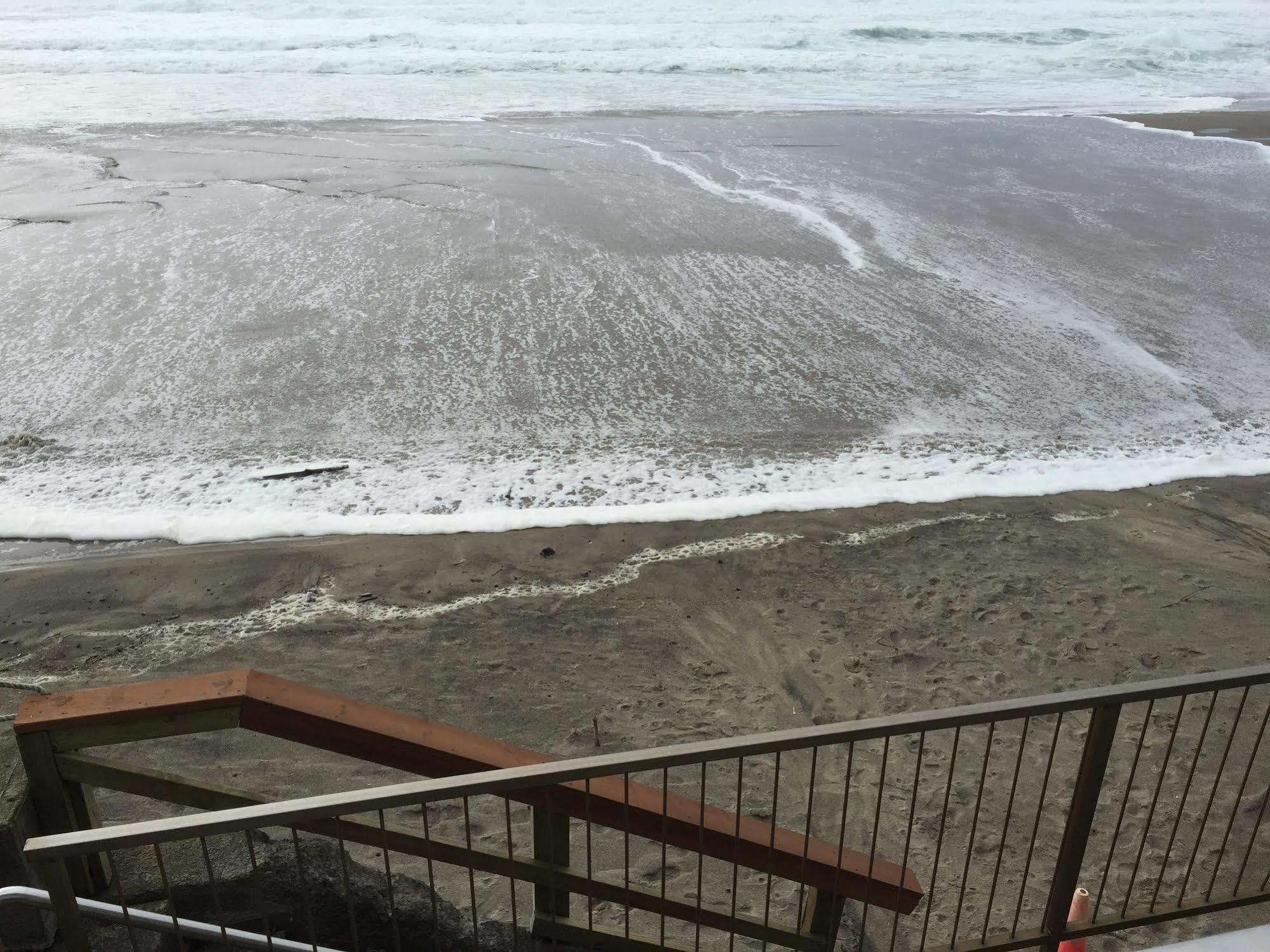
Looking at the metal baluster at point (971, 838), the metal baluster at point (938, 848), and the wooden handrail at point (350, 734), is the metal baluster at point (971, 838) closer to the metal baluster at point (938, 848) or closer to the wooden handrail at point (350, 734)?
the metal baluster at point (938, 848)

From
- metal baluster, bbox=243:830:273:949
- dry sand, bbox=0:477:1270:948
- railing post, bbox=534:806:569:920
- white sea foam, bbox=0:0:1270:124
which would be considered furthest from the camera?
white sea foam, bbox=0:0:1270:124

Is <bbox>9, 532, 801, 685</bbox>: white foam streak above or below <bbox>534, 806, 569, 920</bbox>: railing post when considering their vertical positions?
below

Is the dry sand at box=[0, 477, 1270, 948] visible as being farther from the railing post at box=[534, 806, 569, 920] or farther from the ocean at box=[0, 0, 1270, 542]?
the railing post at box=[534, 806, 569, 920]

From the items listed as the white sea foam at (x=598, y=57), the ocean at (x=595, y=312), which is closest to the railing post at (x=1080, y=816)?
the ocean at (x=595, y=312)

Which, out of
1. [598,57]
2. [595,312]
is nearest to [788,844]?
[595,312]

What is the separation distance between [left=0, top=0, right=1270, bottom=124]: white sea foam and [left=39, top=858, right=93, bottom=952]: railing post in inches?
762

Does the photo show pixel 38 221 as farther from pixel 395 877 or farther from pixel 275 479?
pixel 395 877

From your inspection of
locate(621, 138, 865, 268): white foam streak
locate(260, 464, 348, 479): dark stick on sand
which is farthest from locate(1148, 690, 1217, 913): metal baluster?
locate(621, 138, 865, 268): white foam streak

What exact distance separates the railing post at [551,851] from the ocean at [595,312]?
3.34 metres

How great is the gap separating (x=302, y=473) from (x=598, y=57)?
1070 inches


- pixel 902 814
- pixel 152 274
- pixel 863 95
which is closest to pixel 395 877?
pixel 902 814

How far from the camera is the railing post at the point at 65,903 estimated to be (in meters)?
2.05

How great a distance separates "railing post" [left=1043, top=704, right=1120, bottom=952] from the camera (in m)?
2.64

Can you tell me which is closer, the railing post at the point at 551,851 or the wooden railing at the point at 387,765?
the wooden railing at the point at 387,765
